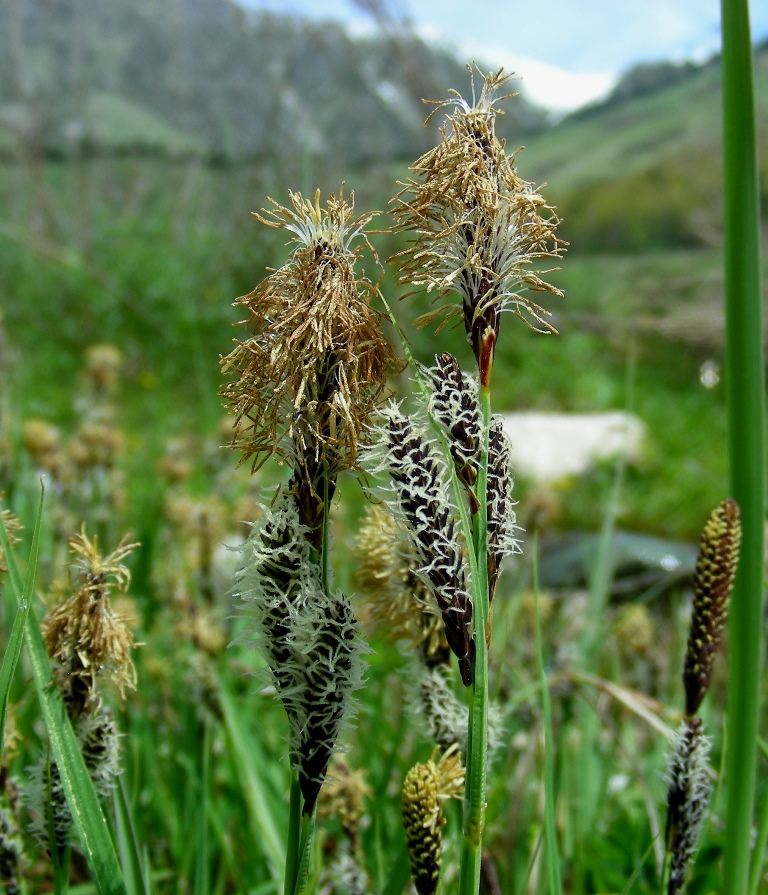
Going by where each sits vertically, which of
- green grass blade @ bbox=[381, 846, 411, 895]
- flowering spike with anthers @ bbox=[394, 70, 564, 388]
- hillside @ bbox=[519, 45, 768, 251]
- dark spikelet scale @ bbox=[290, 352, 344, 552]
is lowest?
green grass blade @ bbox=[381, 846, 411, 895]

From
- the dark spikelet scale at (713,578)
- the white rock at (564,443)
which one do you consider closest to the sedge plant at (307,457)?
the dark spikelet scale at (713,578)

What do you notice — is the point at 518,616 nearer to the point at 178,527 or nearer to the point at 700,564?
the point at 178,527

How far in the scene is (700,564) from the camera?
691mm

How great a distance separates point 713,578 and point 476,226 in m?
0.35

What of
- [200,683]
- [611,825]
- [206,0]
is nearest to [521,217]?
[200,683]

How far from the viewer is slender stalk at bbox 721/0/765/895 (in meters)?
0.69

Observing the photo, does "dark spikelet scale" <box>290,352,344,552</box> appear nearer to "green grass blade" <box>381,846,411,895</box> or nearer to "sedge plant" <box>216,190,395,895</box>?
"sedge plant" <box>216,190,395,895</box>

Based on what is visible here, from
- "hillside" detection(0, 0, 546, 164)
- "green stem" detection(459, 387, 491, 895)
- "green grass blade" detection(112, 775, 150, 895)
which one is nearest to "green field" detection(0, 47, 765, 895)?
"green grass blade" detection(112, 775, 150, 895)

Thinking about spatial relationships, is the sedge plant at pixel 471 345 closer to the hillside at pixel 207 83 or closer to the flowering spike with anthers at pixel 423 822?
the flowering spike with anthers at pixel 423 822

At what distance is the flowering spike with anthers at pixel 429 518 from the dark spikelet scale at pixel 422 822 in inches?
3.4

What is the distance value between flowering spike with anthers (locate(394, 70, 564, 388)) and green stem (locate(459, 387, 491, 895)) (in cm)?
7

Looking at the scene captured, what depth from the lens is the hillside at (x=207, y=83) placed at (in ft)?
30.6

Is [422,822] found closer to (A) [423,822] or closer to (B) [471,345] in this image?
(A) [423,822]

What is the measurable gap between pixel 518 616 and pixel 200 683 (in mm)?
1220
